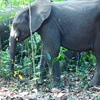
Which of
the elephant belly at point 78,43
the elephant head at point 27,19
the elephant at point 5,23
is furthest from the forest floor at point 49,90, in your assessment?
the elephant at point 5,23

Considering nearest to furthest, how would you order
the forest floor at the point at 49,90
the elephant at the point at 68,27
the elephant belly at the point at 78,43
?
the forest floor at the point at 49,90 → the elephant at the point at 68,27 → the elephant belly at the point at 78,43

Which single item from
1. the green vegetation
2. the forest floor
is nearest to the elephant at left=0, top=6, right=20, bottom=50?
the green vegetation

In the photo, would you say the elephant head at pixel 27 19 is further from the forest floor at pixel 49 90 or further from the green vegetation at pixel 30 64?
the forest floor at pixel 49 90

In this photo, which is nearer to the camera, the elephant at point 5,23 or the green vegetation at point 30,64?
the green vegetation at point 30,64

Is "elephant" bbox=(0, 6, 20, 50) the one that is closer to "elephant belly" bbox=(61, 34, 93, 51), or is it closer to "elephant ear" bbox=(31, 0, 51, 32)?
"elephant ear" bbox=(31, 0, 51, 32)

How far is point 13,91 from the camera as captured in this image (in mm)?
5688

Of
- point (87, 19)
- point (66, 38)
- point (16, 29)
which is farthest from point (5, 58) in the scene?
point (87, 19)

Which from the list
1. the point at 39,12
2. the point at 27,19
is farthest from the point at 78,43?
the point at 27,19

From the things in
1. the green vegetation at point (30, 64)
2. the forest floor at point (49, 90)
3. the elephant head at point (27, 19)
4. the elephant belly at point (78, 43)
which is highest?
the elephant head at point (27, 19)

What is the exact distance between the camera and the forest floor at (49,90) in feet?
16.0

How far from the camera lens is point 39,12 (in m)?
7.03

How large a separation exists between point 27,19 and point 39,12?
0.95 ft

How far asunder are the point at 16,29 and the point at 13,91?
5.97 feet

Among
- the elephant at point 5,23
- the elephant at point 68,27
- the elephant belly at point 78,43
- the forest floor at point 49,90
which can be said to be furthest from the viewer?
the elephant at point 5,23
